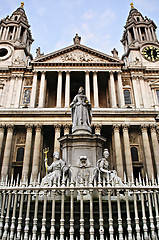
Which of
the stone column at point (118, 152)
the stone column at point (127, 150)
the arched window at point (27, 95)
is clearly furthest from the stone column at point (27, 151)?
the stone column at point (127, 150)

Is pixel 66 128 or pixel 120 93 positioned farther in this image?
pixel 120 93

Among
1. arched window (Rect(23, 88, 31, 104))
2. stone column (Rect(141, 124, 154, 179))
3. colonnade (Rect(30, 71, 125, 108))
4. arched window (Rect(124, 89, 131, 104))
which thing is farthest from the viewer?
arched window (Rect(124, 89, 131, 104))

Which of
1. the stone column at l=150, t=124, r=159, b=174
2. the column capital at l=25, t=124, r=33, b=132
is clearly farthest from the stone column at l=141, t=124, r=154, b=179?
the column capital at l=25, t=124, r=33, b=132

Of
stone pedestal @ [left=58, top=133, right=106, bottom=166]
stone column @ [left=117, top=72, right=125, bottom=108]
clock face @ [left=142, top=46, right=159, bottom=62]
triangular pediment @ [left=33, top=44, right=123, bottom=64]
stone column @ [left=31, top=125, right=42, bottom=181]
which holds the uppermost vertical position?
clock face @ [left=142, top=46, right=159, bottom=62]

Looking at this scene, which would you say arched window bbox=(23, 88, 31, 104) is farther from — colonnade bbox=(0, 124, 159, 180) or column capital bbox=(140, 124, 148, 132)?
column capital bbox=(140, 124, 148, 132)

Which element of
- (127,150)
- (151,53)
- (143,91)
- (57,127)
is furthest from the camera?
(151,53)

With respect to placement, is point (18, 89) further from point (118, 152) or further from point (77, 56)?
point (118, 152)

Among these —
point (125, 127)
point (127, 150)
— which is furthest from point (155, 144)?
point (125, 127)

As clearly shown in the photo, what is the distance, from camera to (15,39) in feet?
113

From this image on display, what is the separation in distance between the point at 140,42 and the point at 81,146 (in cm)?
3063

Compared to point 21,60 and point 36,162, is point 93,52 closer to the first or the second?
point 21,60

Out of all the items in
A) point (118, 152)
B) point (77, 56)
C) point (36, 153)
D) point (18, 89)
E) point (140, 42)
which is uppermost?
point (140, 42)

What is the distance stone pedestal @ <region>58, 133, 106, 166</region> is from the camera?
27.9 ft

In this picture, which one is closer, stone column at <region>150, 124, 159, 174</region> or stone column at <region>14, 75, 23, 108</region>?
stone column at <region>150, 124, 159, 174</region>
